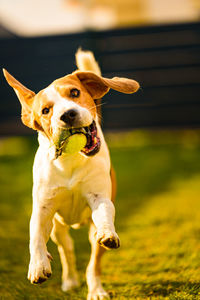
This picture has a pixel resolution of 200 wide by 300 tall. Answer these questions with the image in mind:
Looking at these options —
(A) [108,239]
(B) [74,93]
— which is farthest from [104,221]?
(B) [74,93]

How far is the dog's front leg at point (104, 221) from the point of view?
1.89 metres

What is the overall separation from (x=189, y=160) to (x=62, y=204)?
453cm

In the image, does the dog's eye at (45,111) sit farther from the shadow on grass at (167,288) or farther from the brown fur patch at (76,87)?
the shadow on grass at (167,288)

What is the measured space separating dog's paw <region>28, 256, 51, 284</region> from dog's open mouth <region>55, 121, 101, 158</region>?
52 centimetres

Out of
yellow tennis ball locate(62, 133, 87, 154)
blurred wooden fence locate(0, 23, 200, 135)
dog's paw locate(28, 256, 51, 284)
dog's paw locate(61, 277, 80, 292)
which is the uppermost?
blurred wooden fence locate(0, 23, 200, 135)

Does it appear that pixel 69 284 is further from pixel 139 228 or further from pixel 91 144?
pixel 139 228

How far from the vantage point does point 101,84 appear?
2256 millimetres

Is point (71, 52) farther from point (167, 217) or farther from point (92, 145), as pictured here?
point (92, 145)

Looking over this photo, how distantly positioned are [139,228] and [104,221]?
188cm

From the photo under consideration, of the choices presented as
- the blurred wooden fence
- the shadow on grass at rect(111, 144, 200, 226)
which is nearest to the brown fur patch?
the shadow on grass at rect(111, 144, 200, 226)

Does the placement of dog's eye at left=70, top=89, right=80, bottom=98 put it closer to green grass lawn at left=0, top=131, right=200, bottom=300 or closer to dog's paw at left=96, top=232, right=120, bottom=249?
dog's paw at left=96, top=232, right=120, bottom=249

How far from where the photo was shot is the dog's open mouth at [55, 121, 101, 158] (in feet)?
6.31

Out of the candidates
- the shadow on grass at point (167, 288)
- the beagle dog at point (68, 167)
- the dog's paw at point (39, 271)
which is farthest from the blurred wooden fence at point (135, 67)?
the dog's paw at point (39, 271)

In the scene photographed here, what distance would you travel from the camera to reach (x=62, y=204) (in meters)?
2.24
